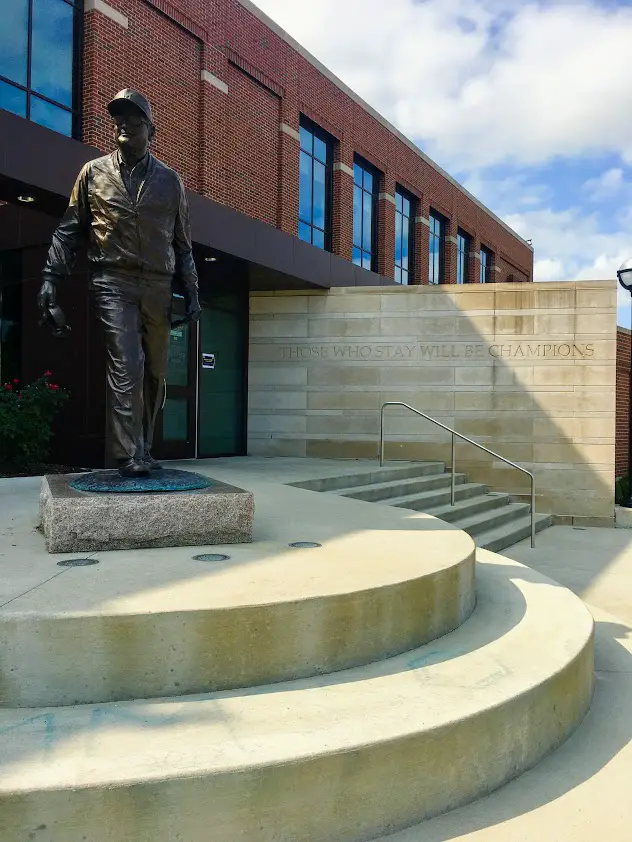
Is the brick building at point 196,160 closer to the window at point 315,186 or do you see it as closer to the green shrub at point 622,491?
the window at point 315,186

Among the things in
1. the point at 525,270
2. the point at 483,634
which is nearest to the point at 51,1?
the point at 483,634

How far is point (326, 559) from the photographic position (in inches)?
182

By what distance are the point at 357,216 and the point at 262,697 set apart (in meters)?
18.7

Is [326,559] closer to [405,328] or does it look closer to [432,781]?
[432,781]

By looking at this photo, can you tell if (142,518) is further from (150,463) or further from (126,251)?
(126,251)

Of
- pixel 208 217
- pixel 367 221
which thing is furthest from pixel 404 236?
pixel 208 217

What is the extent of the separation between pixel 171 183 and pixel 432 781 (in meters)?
4.28

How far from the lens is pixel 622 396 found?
17312 millimetres

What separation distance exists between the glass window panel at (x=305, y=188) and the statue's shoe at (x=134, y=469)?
13.7 m

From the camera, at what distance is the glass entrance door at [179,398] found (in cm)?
1295

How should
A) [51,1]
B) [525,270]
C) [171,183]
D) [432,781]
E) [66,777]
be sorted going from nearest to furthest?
[66,777]
[432,781]
[171,183]
[51,1]
[525,270]

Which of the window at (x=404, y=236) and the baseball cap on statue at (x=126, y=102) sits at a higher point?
the window at (x=404, y=236)

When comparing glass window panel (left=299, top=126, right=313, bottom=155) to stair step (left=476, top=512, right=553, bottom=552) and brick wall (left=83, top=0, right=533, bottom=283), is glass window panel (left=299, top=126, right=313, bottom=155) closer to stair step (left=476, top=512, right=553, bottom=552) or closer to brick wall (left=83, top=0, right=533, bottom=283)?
brick wall (left=83, top=0, right=533, bottom=283)

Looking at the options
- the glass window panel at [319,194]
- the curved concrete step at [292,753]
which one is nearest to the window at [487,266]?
the glass window panel at [319,194]
